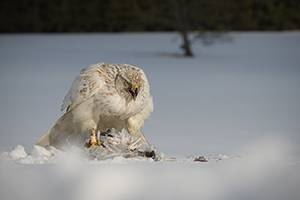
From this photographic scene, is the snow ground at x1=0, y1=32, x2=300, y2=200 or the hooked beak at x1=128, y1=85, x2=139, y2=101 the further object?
the hooked beak at x1=128, y1=85, x2=139, y2=101

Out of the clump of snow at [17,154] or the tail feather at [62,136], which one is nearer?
the clump of snow at [17,154]

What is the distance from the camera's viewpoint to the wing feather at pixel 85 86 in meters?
2.31

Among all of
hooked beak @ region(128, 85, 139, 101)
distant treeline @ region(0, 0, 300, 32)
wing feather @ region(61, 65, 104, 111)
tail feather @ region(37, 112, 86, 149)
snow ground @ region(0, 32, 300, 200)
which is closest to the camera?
snow ground @ region(0, 32, 300, 200)

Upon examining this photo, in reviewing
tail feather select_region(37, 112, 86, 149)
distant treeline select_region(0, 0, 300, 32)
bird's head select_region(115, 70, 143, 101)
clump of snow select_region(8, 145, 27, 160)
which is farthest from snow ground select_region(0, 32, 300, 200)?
distant treeline select_region(0, 0, 300, 32)

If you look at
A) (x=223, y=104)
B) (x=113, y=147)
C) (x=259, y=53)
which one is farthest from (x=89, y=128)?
(x=259, y=53)

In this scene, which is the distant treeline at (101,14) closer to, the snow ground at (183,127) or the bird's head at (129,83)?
the snow ground at (183,127)

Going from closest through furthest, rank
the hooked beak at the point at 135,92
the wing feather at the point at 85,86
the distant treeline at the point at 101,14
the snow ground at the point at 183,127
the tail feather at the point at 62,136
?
the snow ground at the point at 183,127 → the hooked beak at the point at 135,92 → the wing feather at the point at 85,86 → the tail feather at the point at 62,136 → the distant treeline at the point at 101,14

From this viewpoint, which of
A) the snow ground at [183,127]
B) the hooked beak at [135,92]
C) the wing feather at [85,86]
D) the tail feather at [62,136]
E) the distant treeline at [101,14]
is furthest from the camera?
the distant treeline at [101,14]

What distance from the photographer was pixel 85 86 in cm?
234

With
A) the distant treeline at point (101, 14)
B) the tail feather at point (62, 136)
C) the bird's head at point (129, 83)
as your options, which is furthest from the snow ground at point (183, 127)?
the distant treeline at point (101, 14)

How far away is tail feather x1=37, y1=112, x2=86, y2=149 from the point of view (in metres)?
2.52

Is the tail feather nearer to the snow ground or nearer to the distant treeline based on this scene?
the snow ground

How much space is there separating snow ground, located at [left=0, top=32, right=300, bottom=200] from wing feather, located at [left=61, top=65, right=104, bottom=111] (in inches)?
13.7

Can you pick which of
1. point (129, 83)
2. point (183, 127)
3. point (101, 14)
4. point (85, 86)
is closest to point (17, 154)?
point (85, 86)
